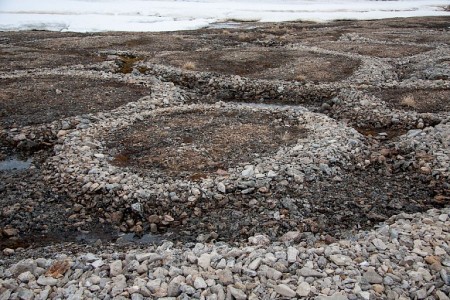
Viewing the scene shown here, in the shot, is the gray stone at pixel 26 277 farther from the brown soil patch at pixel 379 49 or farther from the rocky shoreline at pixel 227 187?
the brown soil patch at pixel 379 49

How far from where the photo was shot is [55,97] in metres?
22.5

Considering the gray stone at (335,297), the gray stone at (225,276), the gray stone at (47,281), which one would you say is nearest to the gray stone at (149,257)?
the gray stone at (225,276)

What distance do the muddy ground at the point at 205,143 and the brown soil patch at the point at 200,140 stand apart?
5 cm

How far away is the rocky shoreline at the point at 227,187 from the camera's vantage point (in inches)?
347

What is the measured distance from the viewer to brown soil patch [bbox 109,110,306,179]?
14.4 metres

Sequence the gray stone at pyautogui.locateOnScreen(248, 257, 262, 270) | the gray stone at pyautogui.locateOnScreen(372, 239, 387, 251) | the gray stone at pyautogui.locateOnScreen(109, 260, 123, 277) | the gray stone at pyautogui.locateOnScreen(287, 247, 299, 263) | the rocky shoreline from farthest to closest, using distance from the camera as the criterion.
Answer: the gray stone at pyautogui.locateOnScreen(372, 239, 387, 251) → the gray stone at pyautogui.locateOnScreen(287, 247, 299, 263) → the gray stone at pyautogui.locateOnScreen(109, 260, 123, 277) → the gray stone at pyautogui.locateOnScreen(248, 257, 262, 270) → the rocky shoreline

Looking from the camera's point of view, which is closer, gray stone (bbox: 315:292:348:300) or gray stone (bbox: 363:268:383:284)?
gray stone (bbox: 315:292:348:300)

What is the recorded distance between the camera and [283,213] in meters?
12.1

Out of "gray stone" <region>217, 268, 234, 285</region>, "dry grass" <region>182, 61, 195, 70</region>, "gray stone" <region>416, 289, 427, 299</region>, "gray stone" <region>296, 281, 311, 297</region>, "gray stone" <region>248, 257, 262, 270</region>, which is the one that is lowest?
"gray stone" <region>416, 289, 427, 299</region>

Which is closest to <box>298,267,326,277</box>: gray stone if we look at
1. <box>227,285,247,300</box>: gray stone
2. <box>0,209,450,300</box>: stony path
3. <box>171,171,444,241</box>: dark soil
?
<box>0,209,450,300</box>: stony path

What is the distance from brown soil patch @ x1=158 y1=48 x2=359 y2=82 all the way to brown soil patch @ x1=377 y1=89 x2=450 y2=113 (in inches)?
184

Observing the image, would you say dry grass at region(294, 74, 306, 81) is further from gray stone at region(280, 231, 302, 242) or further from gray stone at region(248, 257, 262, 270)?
gray stone at region(248, 257, 262, 270)

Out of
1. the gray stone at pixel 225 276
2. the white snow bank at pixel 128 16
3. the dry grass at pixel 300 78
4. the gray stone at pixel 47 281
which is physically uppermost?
the white snow bank at pixel 128 16

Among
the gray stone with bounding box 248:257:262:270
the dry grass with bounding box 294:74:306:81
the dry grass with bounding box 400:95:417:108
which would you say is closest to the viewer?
the gray stone with bounding box 248:257:262:270
